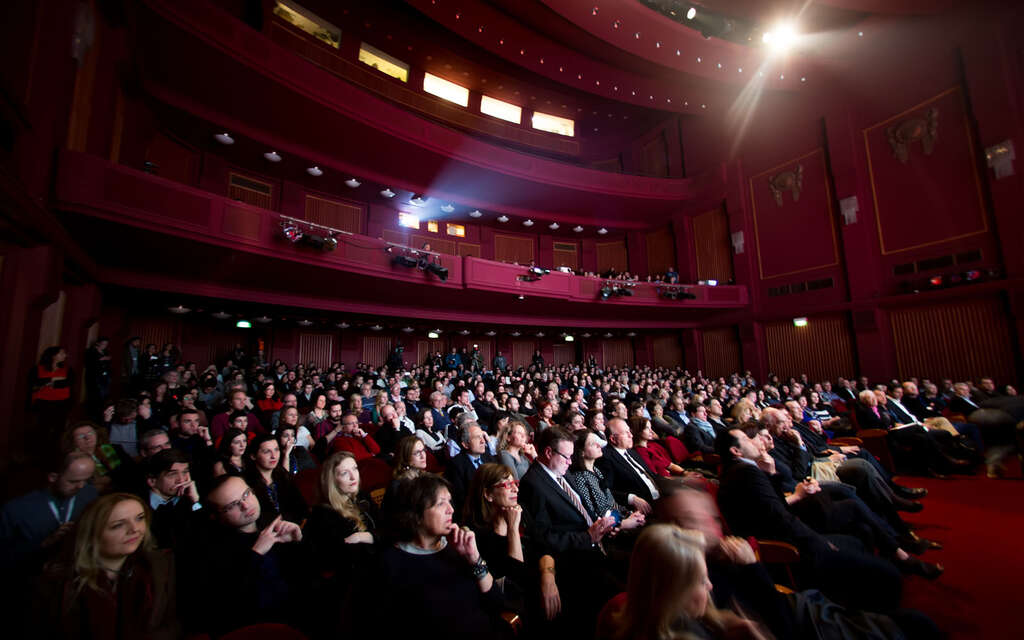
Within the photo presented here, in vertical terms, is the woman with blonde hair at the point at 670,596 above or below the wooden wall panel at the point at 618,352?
below

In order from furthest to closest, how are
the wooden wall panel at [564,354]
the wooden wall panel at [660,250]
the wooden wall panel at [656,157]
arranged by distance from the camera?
1. the wooden wall panel at [656,157]
2. the wooden wall panel at [660,250]
3. the wooden wall panel at [564,354]

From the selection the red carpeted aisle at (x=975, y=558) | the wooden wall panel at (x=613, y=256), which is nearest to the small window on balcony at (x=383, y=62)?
the wooden wall panel at (x=613, y=256)

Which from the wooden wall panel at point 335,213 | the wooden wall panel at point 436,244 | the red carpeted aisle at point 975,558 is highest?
the wooden wall panel at point 335,213

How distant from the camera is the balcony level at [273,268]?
15.5 feet

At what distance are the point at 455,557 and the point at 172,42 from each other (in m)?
7.58

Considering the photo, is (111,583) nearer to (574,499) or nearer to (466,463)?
(466,463)

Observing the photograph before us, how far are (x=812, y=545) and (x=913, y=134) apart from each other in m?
10.6

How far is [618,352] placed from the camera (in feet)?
43.7

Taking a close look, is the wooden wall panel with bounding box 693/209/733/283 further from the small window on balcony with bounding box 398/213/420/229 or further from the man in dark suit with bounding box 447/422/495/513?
the man in dark suit with bounding box 447/422/495/513

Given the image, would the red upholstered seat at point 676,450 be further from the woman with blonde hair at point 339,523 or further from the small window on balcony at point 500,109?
the small window on balcony at point 500,109

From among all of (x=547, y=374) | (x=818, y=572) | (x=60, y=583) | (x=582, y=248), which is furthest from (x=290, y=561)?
(x=582, y=248)

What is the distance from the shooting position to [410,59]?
1045 cm

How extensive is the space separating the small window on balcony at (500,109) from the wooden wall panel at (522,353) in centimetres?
637

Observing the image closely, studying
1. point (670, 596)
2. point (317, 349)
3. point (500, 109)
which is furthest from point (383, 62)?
point (670, 596)
